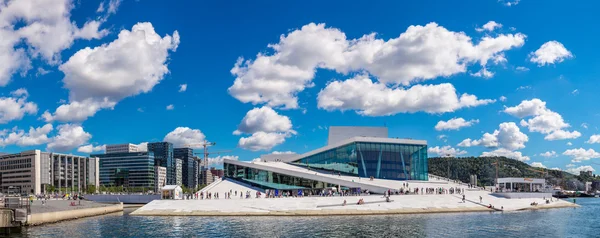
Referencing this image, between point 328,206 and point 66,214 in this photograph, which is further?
point 328,206

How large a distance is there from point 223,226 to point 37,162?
144 meters

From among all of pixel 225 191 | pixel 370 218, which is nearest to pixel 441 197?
pixel 370 218

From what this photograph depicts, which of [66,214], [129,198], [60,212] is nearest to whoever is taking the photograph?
[60,212]

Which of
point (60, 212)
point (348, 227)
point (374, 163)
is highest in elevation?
point (374, 163)

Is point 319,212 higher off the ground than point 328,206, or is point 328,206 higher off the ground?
point 328,206

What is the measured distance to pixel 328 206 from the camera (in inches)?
2233

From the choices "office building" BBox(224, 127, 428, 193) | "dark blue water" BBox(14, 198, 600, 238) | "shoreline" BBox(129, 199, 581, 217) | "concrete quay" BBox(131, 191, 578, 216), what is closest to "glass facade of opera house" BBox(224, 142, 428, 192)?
"office building" BBox(224, 127, 428, 193)

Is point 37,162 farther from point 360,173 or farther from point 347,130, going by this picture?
point 360,173

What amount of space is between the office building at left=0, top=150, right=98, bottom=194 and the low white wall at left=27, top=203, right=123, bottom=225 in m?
98.8

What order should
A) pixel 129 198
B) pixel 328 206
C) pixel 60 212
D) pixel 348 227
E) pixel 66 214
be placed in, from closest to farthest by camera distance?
pixel 348 227
pixel 60 212
pixel 66 214
pixel 328 206
pixel 129 198

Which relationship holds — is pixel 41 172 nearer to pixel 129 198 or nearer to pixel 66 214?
pixel 129 198

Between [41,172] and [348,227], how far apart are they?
155432mm

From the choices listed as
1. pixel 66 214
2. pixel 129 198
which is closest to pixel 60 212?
pixel 66 214

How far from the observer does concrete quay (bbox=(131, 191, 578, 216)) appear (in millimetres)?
55250
